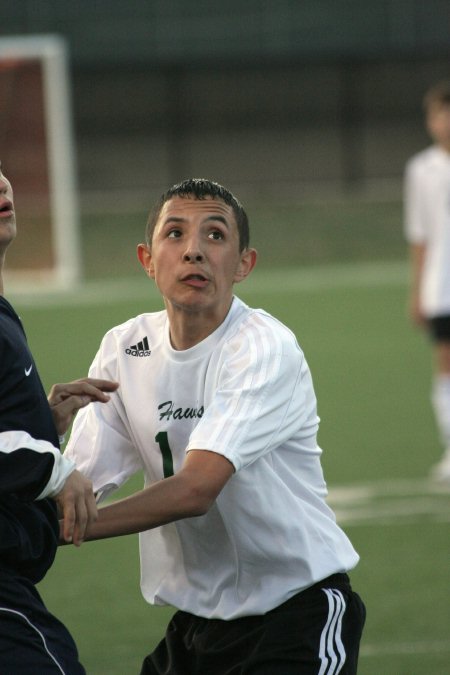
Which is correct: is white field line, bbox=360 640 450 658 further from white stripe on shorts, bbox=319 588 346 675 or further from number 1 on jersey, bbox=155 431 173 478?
number 1 on jersey, bbox=155 431 173 478

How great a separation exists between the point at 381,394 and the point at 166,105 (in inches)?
673

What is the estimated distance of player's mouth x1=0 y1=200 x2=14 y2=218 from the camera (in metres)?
3.26

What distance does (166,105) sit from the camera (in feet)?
92.1

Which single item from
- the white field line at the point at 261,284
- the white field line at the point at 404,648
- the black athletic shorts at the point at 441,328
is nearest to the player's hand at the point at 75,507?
the white field line at the point at 404,648

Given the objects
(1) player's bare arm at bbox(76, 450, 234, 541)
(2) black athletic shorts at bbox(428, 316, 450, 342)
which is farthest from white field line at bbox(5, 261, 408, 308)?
(1) player's bare arm at bbox(76, 450, 234, 541)

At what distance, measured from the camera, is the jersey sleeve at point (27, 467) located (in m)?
2.91

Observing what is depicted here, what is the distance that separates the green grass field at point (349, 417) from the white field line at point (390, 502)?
11 mm

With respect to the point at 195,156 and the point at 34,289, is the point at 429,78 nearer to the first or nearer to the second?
the point at 195,156

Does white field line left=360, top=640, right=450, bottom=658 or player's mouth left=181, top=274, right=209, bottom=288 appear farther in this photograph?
white field line left=360, top=640, right=450, bottom=658

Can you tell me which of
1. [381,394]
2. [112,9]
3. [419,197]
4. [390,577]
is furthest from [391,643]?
[112,9]

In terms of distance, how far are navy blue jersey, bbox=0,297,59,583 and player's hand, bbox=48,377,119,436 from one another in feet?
0.72

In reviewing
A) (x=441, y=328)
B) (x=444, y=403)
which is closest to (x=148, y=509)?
(x=444, y=403)

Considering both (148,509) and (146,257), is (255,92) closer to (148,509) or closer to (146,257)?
(146,257)

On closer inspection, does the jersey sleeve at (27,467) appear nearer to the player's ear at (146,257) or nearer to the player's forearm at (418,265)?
the player's ear at (146,257)
